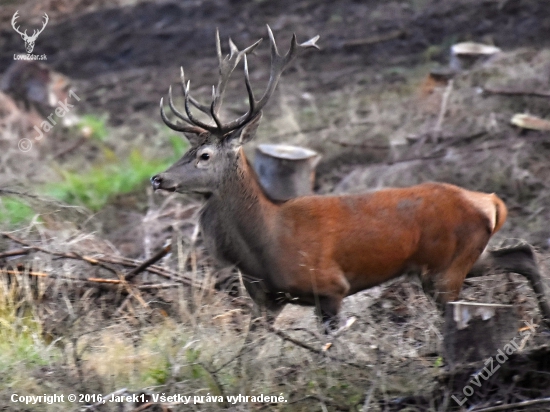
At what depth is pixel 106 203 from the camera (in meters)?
10.2

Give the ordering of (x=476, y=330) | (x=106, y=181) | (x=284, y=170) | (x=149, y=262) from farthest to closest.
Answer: (x=106, y=181) → (x=284, y=170) → (x=149, y=262) → (x=476, y=330)

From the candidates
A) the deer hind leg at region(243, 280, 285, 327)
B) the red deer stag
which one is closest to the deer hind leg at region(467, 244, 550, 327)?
the red deer stag

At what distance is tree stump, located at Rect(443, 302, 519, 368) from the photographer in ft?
17.2

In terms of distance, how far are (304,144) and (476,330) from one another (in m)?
5.81

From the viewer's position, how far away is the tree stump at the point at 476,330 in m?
5.25

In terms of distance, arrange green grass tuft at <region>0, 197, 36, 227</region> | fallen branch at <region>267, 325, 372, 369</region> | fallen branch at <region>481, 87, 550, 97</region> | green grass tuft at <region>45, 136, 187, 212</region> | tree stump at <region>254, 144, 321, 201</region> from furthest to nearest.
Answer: green grass tuft at <region>45, 136, 187, 212</region> → fallen branch at <region>481, 87, 550, 97</region> → tree stump at <region>254, 144, 321, 201</region> → green grass tuft at <region>0, 197, 36, 227</region> → fallen branch at <region>267, 325, 372, 369</region>

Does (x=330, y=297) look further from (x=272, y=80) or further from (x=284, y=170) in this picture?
(x=284, y=170)

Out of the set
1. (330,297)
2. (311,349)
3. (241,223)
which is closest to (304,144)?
(241,223)

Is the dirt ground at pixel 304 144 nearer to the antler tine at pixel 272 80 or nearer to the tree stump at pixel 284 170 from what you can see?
the tree stump at pixel 284 170

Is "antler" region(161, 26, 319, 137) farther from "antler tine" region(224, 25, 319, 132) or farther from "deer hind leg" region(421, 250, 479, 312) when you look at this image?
"deer hind leg" region(421, 250, 479, 312)

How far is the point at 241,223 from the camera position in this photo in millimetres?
6145

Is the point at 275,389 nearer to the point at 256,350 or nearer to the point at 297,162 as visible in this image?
the point at 256,350

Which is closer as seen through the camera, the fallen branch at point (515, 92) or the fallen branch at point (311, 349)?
the fallen branch at point (311, 349)

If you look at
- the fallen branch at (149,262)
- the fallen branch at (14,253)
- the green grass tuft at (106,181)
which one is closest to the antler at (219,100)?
the fallen branch at (149,262)
